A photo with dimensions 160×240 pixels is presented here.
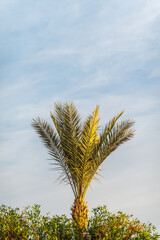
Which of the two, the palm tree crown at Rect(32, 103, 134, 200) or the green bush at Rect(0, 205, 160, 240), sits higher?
the palm tree crown at Rect(32, 103, 134, 200)

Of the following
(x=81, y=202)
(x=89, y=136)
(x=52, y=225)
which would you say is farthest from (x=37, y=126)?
(x=52, y=225)

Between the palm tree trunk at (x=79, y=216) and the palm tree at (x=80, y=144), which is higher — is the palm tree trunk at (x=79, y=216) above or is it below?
below

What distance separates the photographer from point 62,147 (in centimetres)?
1466

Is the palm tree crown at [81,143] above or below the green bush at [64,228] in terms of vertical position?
above

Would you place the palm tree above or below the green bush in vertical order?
above

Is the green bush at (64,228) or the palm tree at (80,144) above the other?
the palm tree at (80,144)

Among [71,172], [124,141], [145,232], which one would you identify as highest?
[124,141]

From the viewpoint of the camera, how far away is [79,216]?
1325 cm

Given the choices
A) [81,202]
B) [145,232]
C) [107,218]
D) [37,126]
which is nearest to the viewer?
[145,232]

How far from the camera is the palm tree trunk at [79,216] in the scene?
11938 millimetres

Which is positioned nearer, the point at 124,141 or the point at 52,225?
the point at 52,225

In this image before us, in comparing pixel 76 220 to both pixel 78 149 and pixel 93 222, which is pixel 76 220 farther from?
pixel 78 149

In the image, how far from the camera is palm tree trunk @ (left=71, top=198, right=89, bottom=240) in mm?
11938

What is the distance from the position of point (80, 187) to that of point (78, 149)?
1507mm
